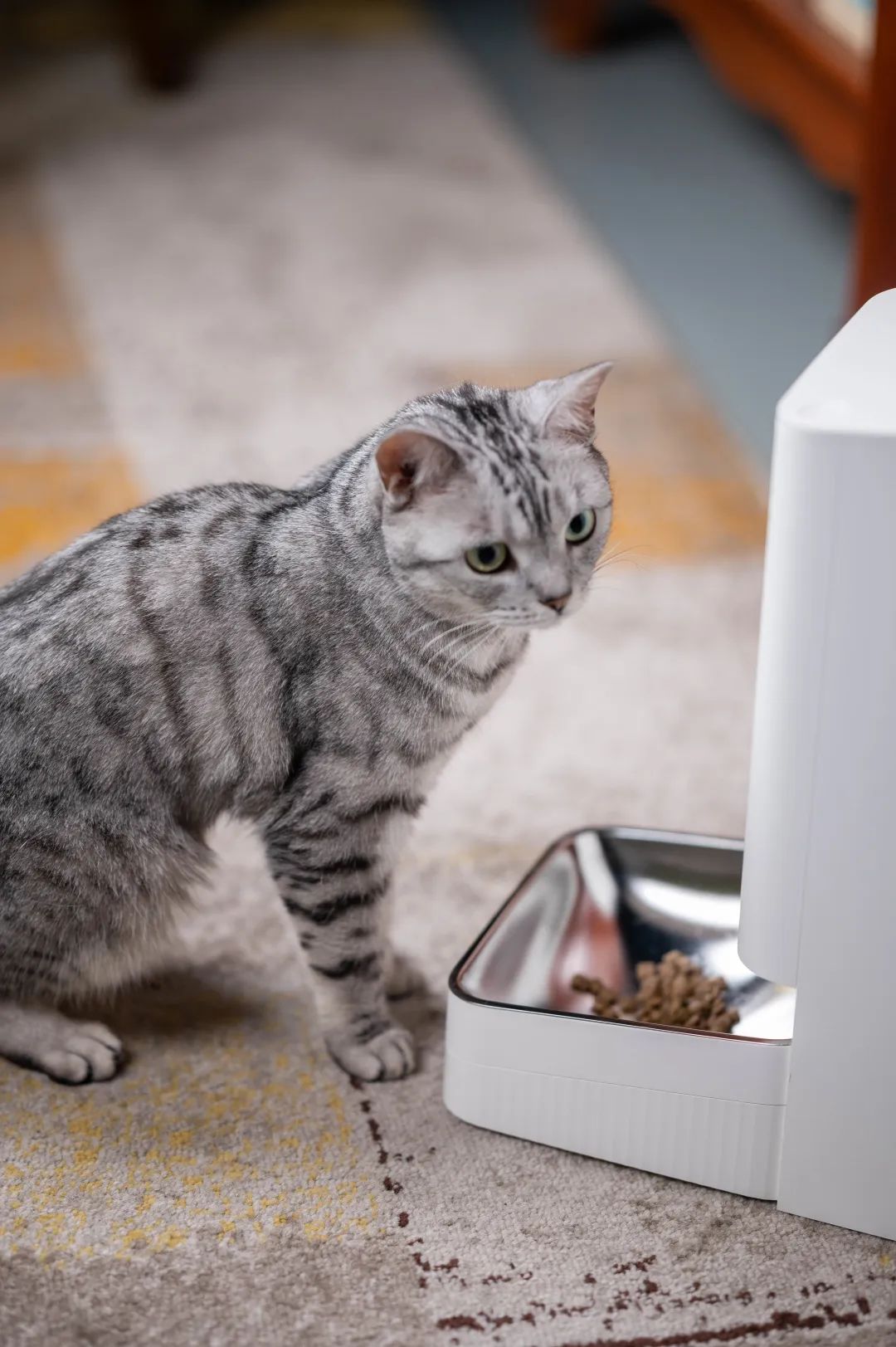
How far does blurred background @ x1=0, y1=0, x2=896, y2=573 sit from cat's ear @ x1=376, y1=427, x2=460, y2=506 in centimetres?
107

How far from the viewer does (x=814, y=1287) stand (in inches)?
44.5

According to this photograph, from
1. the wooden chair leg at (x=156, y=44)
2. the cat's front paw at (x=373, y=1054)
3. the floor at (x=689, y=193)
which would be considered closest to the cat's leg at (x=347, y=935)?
the cat's front paw at (x=373, y=1054)

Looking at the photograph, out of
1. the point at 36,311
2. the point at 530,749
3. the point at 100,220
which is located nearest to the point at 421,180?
the point at 100,220

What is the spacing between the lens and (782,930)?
1.08m

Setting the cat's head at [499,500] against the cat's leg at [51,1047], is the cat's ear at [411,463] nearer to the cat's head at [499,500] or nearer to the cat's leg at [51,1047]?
the cat's head at [499,500]

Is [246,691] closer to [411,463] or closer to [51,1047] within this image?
[411,463]

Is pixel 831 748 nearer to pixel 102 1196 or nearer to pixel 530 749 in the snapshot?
pixel 102 1196

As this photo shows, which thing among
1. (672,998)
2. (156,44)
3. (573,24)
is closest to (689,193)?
(573,24)

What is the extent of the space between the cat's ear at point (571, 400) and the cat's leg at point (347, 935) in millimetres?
382

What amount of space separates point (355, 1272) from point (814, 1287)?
353 mm

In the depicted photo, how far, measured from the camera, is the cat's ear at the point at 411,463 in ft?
3.51

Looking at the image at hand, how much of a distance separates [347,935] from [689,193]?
235cm

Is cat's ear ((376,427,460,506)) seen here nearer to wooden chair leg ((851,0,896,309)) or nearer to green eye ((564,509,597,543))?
green eye ((564,509,597,543))

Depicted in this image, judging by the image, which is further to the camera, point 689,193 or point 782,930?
point 689,193
